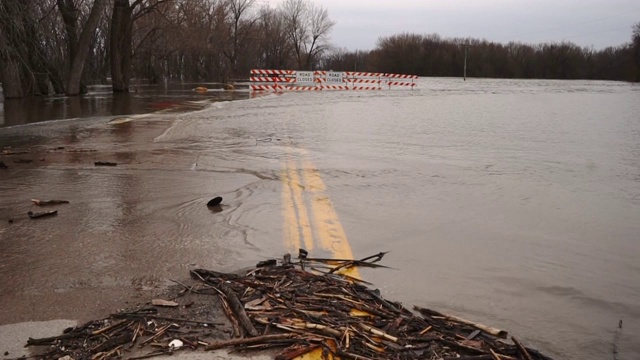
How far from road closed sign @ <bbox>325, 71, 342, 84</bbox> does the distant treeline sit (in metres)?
82.9

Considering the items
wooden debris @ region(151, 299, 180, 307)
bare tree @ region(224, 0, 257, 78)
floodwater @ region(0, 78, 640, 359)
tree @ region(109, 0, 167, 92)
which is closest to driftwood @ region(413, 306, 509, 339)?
floodwater @ region(0, 78, 640, 359)

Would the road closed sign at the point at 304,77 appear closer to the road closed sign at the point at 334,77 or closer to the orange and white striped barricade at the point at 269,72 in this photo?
the orange and white striped barricade at the point at 269,72

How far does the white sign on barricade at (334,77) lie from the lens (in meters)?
49.3

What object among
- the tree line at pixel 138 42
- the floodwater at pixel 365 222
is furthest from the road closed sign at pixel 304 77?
the floodwater at pixel 365 222

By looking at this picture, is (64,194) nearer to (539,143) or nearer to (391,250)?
(391,250)

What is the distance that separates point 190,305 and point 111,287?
76 centimetres

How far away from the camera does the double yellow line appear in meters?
5.22

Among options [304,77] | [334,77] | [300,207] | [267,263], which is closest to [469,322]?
[267,263]

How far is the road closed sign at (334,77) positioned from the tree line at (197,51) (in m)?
12.9

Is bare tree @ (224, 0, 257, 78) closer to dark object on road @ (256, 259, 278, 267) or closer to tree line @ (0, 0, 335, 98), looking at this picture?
tree line @ (0, 0, 335, 98)

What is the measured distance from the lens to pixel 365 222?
19.9 feet

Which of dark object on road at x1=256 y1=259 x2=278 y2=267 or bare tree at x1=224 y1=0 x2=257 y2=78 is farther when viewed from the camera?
bare tree at x1=224 y1=0 x2=257 y2=78

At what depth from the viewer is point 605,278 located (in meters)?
4.59

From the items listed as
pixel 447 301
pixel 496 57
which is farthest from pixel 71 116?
pixel 496 57
